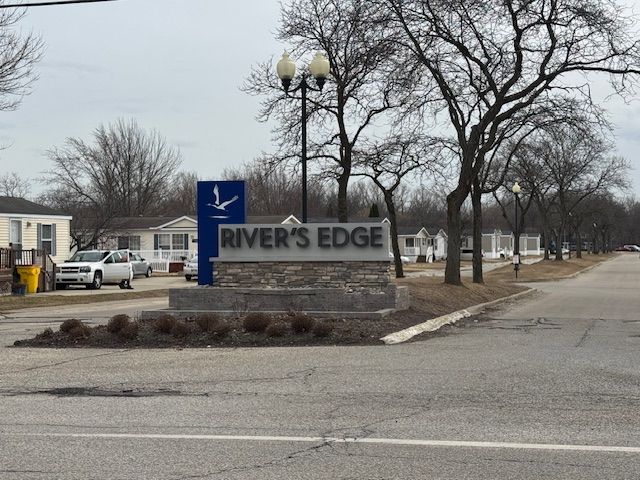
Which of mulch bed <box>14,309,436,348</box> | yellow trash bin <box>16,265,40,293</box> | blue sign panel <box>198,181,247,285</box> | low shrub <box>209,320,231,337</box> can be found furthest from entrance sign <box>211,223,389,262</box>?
yellow trash bin <box>16,265,40,293</box>

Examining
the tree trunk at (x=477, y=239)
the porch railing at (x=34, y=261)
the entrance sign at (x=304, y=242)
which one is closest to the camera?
the entrance sign at (x=304, y=242)

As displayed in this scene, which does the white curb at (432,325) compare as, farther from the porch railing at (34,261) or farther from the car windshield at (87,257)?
the car windshield at (87,257)

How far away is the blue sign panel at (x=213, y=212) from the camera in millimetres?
19203

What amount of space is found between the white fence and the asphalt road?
41.5 meters

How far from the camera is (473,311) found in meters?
22.7

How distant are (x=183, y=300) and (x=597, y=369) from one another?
33.2 ft

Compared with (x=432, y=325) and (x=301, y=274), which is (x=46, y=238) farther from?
(x=432, y=325)

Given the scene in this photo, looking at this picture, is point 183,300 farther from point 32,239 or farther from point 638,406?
point 32,239

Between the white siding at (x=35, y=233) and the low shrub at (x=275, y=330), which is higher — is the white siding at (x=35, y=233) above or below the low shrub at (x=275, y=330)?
above

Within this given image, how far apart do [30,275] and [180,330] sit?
19.3 metres

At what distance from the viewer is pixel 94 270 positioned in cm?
3500

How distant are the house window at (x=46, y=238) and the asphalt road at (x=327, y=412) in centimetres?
2724

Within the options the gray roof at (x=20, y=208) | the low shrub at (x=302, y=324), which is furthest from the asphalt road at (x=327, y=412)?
the gray roof at (x=20, y=208)

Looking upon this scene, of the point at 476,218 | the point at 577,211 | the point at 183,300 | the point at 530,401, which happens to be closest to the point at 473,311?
the point at 183,300
